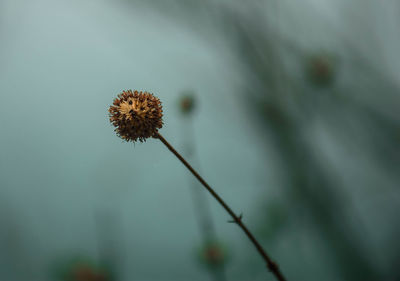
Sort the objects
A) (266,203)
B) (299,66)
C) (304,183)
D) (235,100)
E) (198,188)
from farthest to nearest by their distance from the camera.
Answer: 1. (266,203)
2. (235,100)
3. (299,66)
4. (304,183)
5. (198,188)

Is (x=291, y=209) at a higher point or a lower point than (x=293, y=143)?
lower

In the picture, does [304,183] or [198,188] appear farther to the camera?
[304,183]

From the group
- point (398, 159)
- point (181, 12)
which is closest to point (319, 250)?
point (398, 159)

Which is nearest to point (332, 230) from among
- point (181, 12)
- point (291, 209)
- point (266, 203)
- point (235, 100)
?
point (291, 209)

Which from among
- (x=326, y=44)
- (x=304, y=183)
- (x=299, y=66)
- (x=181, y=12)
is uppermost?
(x=181, y=12)

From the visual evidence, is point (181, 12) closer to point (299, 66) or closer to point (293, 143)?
point (299, 66)

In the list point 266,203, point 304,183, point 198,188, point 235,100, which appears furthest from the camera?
point 266,203
